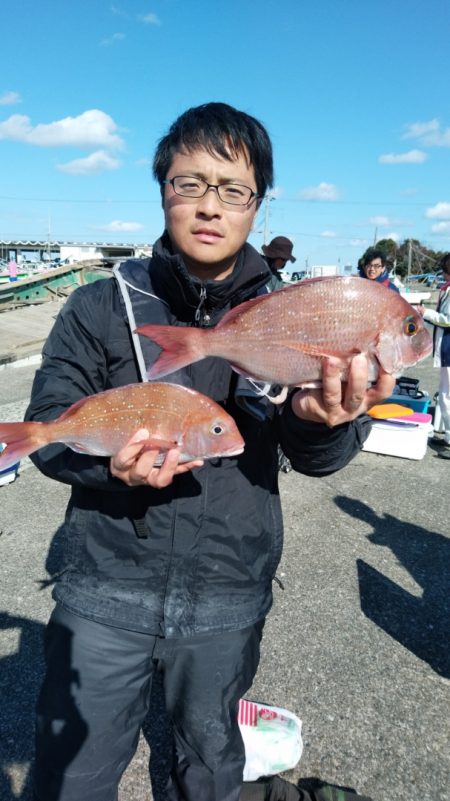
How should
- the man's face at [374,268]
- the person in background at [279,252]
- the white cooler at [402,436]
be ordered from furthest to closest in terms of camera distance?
the person in background at [279,252], the man's face at [374,268], the white cooler at [402,436]

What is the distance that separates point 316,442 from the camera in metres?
1.83

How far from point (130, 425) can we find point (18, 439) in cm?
36

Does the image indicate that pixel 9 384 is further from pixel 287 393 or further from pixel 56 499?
pixel 287 393

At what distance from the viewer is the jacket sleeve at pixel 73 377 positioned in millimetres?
1726

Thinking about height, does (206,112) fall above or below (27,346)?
above

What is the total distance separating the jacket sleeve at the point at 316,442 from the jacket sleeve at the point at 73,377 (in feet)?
2.11

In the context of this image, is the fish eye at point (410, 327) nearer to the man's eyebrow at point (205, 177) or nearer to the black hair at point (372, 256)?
the man's eyebrow at point (205, 177)

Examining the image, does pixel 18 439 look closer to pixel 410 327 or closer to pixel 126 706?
pixel 126 706

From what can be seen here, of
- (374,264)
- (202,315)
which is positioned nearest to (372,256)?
(374,264)

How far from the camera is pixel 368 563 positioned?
13.9 feet

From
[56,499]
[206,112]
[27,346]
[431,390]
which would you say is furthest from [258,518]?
[27,346]

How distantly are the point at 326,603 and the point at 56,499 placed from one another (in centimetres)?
304

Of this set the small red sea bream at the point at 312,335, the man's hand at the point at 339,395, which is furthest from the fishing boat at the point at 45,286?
the man's hand at the point at 339,395

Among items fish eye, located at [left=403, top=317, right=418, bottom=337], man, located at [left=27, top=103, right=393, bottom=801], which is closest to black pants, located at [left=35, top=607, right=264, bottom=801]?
man, located at [left=27, top=103, right=393, bottom=801]
